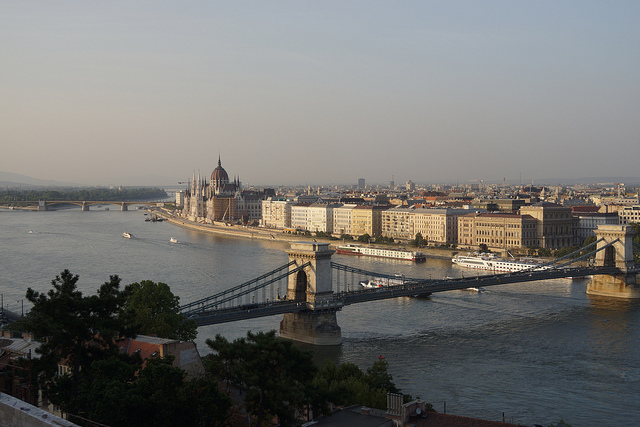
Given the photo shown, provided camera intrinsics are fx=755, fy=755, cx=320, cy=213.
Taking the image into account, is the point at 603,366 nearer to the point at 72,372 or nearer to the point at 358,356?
the point at 358,356

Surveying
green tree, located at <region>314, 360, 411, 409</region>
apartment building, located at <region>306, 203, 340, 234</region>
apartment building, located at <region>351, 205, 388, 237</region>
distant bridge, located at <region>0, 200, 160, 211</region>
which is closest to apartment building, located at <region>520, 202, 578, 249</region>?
apartment building, located at <region>351, 205, 388, 237</region>

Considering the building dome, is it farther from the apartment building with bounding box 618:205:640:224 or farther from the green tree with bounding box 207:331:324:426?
the green tree with bounding box 207:331:324:426

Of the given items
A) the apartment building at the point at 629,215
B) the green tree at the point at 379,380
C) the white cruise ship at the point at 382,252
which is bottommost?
the white cruise ship at the point at 382,252

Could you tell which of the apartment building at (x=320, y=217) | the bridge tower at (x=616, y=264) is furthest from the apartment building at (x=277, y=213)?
the bridge tower at (x=616, y=264)

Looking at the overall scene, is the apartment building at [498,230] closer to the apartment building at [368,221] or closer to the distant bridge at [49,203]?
the apartment building at [368,221]

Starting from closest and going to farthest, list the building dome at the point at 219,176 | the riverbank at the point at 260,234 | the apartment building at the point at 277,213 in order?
the riverbank at the point at 260,234 → the apartment building at the point at 277,213 → the building dome at the point at 219,176

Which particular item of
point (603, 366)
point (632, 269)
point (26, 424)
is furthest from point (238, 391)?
point (632, 269)
